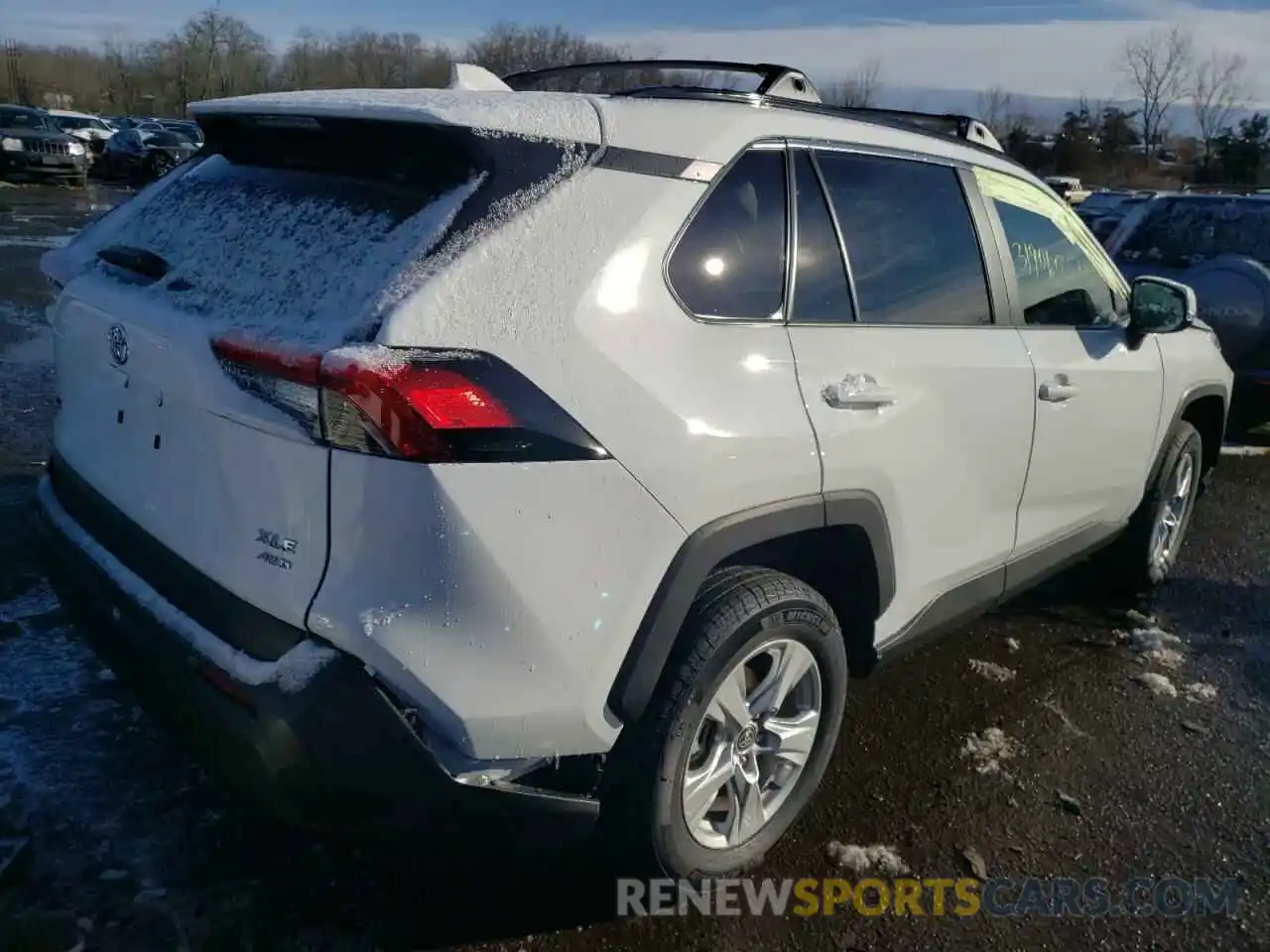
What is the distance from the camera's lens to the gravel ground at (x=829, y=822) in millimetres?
2486

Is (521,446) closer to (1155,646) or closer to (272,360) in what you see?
(272,360)

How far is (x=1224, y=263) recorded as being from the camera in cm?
732

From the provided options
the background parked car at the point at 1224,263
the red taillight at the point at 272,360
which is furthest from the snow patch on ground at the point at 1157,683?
the background parked car at the point at 1224,263

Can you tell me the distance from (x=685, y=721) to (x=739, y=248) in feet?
3.63

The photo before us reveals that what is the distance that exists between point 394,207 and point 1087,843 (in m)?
2.51

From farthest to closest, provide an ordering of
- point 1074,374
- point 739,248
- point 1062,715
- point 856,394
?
point 1062,715 < point 1074,374 < point 856,394 < point 739,248

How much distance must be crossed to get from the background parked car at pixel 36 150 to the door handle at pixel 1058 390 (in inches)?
1132

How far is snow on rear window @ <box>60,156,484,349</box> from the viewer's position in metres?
2.05

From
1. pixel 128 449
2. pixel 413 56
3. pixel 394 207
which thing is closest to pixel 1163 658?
pixel 394 207

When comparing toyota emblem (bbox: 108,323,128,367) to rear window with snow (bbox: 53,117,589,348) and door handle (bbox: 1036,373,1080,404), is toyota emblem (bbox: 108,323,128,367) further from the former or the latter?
door handle (bbox: 1036,373,1080,404)

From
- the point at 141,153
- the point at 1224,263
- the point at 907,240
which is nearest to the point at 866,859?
the point at 907,240

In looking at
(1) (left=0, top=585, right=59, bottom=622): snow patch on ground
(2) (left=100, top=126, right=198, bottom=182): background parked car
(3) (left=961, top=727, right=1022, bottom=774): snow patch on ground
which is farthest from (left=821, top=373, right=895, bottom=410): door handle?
(2) (left=100, top=126, right=198, bottom=182): background parked car

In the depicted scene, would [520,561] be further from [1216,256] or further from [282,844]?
[1216,256]

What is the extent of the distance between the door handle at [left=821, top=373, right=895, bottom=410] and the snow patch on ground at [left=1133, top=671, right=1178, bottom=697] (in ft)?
6.46
